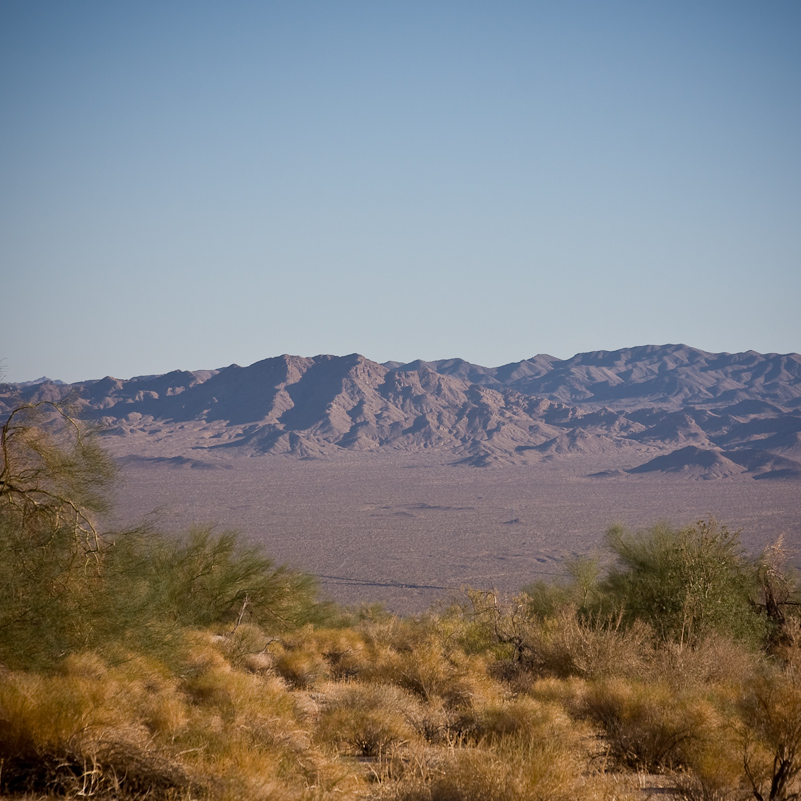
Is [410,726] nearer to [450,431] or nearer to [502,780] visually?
[502,780]

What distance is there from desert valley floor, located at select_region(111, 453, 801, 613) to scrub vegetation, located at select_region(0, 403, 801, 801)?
33.7 m

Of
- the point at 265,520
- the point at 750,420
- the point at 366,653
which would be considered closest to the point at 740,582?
the point at 366,653

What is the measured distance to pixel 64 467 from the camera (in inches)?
478

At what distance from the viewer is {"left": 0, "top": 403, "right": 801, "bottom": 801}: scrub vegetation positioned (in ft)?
21.8

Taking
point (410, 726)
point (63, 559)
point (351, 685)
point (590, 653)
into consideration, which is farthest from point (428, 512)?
point (410, 726)

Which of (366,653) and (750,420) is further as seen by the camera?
(750,420)

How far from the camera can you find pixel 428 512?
331ft

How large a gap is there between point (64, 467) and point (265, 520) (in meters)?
79.4

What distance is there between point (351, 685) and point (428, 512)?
90384 mm

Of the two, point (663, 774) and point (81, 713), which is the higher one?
point (81, 713)

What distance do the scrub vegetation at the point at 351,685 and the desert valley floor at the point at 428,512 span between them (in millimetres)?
33722

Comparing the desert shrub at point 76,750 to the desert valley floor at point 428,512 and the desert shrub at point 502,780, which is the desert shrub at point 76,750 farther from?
the desert valley floor at point 428,512

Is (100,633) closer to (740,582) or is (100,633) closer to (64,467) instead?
(64,467)

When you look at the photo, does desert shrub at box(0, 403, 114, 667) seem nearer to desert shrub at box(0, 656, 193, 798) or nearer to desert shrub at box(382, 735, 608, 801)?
desert shrub at box(0, 656, 193, 798)
